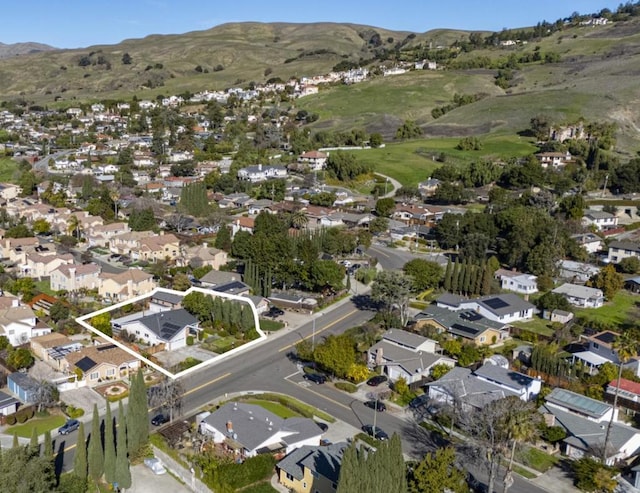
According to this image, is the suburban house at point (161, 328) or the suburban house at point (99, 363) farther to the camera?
the suburban house at point (161, 328)

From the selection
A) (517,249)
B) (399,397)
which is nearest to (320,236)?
(517,249)

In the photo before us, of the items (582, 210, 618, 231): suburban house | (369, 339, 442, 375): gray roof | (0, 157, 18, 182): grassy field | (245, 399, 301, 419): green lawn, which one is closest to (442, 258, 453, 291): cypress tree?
(369, 339, 442, 375): gray roof

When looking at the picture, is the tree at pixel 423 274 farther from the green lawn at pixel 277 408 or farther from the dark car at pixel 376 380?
the green lawn at pixel 277 408

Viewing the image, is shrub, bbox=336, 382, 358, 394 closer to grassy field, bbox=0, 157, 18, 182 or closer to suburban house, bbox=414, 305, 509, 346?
suburban house, bbox=414, 305, 509, 346

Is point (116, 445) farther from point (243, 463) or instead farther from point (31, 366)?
point (31, 366)

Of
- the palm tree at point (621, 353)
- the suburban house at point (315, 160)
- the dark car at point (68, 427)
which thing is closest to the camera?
the palm tree at point (621, 353)

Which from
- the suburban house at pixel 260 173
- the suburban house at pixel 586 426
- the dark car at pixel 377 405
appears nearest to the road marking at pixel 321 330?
the dark car at pixel 377 405

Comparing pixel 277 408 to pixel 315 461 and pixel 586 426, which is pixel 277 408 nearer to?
pixel 315 461
